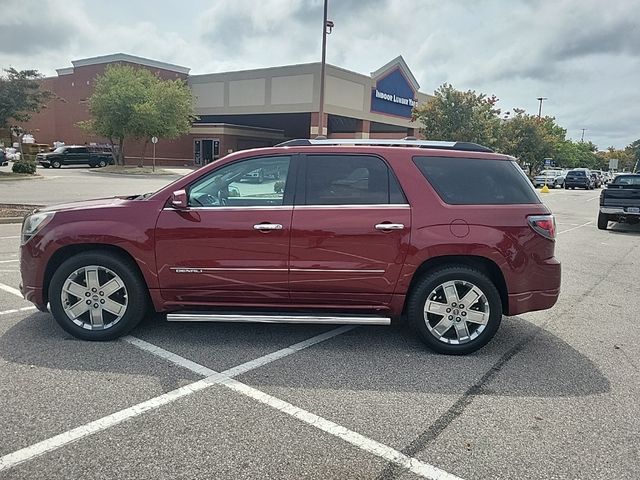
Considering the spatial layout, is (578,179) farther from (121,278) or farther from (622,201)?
(121,278)

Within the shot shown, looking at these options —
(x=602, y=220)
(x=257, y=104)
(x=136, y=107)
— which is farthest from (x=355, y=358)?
(x=257, y=104)

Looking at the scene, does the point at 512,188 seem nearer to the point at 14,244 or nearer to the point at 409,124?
the point at 14,244

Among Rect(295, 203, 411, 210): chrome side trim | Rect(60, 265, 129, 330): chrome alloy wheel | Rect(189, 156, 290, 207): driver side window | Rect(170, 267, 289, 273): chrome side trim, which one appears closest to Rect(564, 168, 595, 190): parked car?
Rect(295, 203, 411, 210): chrome side trim

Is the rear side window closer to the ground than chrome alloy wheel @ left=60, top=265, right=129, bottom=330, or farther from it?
farther from it

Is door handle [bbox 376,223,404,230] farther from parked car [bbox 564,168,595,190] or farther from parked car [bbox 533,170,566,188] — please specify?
parked car [bbox 564,168,595,190]

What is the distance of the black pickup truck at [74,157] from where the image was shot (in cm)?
3981

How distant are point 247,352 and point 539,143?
157 feet

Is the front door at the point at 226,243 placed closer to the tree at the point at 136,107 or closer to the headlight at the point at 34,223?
the headlight at the point at 34,223

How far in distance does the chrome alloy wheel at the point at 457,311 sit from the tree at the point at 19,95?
89.4 feet

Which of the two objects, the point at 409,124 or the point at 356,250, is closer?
the point at 356,250

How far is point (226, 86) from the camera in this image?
4922 cm

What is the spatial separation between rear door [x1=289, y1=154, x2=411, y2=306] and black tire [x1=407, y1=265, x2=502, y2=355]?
255 millimetres

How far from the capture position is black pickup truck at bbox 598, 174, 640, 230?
14383 millimetres

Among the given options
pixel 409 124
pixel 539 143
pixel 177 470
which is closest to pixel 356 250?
pixel 177 470
